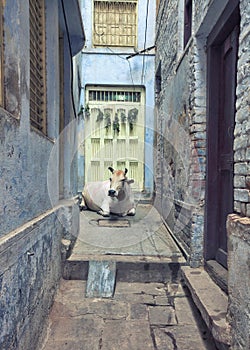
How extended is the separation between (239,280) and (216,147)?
4.92 feet

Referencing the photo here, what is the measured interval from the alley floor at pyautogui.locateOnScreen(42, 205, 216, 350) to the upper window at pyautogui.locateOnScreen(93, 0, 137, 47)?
5.54 metres

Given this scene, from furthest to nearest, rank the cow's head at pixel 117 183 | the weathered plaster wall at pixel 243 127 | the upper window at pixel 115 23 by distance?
1. the upper window at pixel 115 23
2. the cow's head at pixel 117 183
3. the weathered plaster wall at pixel 243 127

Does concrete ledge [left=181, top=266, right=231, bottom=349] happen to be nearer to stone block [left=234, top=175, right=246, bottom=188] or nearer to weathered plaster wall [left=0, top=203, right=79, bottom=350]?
stone block [left=234, top=175, right=246, bottom=188]

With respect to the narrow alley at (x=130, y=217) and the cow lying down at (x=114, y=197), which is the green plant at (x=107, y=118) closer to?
the cow lying down at (x=114, y=197)

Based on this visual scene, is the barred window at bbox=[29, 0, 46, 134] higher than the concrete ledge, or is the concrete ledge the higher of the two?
the barred window at bbox=[29, 0, 46, 134]

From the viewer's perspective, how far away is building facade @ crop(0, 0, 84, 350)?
1.58m

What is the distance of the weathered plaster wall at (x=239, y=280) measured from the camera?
1.66m

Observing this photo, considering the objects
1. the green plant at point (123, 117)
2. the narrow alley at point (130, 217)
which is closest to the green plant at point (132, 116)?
the green plant at point (123, 117)

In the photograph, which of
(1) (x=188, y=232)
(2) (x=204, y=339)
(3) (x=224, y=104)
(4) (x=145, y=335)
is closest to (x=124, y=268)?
(1) (x=188, y=232)

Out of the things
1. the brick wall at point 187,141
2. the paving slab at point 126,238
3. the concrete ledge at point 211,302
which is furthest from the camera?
the paving slab at point 126,238

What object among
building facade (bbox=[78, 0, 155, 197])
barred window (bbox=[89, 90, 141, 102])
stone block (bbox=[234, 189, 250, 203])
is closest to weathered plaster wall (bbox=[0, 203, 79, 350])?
stone block (bbox=[234, 189, 250, 203])

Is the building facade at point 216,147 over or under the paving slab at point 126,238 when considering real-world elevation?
over

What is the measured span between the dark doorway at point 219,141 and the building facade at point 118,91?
15.5 ft

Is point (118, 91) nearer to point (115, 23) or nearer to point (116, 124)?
point (116, 124)
